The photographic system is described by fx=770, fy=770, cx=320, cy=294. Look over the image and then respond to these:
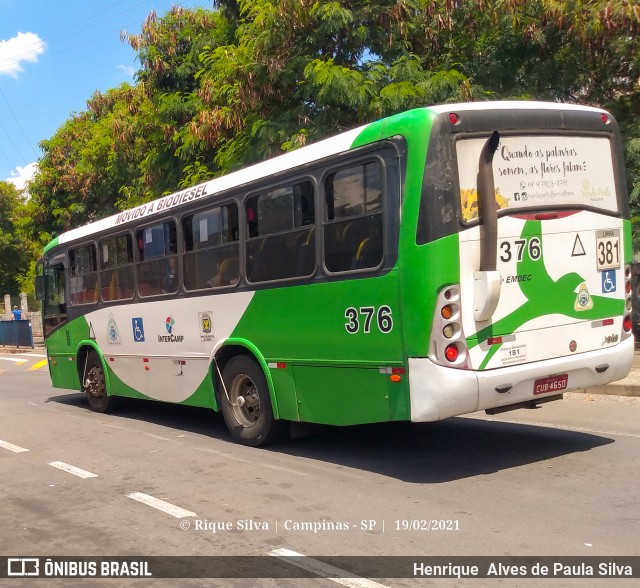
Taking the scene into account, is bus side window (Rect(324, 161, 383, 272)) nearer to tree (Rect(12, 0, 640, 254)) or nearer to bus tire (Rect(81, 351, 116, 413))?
bus tire (Rect(81, 351, 116, 413))

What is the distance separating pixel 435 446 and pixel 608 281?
7.81ft

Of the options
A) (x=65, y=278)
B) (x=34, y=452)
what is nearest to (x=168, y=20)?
(x=65, y=278)

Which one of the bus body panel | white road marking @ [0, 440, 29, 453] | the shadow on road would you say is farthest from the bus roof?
white road marking @ [0, 440, 29, 453]

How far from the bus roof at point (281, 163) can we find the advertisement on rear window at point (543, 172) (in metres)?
0.30

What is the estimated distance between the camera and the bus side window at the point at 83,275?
11531 millimetres

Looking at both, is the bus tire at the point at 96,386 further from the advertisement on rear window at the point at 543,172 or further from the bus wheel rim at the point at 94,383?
the advertisement on rear window at the point at 543,172

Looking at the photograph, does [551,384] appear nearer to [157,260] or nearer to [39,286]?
[157,260]

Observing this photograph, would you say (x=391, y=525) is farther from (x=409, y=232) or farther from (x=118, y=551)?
(x=409, y=232)

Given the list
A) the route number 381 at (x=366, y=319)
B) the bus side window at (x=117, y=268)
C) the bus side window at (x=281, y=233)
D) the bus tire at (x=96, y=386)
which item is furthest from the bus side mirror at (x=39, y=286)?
the route number 381 at (x=366, y=319)

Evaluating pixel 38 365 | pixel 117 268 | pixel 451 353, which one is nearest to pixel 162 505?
pixel 451 353

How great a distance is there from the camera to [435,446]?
25.9 ft

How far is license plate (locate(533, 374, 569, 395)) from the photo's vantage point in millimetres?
6516

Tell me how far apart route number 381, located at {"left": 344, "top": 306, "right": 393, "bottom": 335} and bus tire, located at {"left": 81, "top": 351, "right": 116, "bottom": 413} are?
6008mm

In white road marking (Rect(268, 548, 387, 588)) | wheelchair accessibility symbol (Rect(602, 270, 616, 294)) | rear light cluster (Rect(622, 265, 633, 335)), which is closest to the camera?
white road marking (Rect(268, 548, 387, 588))
